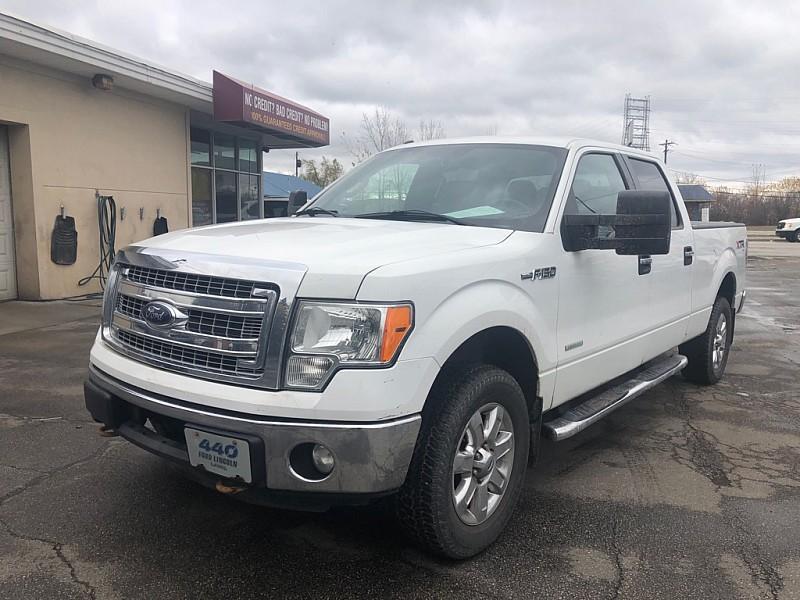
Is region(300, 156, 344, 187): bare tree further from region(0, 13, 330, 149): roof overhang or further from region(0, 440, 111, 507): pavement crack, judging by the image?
region(0, 440, 111, 507): pavement crack

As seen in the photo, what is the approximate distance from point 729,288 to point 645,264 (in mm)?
2415

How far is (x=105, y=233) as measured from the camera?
11.2 meters

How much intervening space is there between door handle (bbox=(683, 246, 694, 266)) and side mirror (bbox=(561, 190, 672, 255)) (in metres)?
1.70

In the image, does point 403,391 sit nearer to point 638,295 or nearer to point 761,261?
point 638,295

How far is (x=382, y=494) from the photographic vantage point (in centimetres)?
256

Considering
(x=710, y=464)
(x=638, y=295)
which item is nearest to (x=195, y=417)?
(x=638, y=295)

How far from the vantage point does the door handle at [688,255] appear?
16.4ft

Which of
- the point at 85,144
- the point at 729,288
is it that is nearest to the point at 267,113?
the point at 85,144

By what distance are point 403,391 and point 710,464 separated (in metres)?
2.69

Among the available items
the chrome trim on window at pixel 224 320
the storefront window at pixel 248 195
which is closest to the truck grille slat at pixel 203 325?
the chrome trim on window at pixel 224 320

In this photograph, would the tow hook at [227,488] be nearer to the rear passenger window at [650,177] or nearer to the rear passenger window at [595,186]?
the rear passenger window at [595,186]

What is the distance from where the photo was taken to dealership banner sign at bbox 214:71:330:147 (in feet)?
40.7

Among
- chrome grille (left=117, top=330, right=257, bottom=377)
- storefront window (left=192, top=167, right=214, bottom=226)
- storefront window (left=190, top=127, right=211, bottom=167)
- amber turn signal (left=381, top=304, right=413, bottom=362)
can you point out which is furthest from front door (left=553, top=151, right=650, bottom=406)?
storefront window (left=190, top=127, right=211, bottom=167)

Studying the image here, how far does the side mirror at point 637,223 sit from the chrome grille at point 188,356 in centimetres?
191
